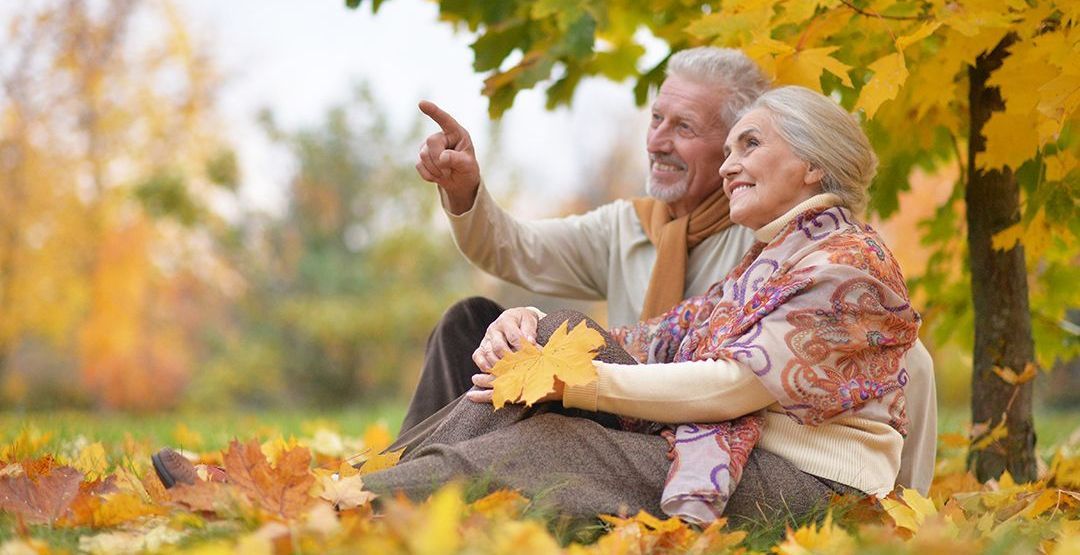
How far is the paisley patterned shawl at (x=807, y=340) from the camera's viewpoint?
6.89 ft

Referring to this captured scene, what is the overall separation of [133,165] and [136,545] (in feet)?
43.9

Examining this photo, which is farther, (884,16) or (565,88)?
(565,88)

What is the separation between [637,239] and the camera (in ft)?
11.1

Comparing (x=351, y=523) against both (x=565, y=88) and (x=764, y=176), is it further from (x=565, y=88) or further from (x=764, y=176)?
(x=565, y=88)

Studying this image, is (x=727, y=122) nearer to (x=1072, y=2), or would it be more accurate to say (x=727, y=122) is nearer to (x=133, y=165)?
(x=1072, y=2)

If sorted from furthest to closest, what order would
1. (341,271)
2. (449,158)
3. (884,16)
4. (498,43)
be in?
(341,271) < (498,43) < (449,158) < (884,16)

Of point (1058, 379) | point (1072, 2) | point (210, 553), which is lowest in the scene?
point (1058, 379)

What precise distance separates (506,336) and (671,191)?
40.4 inches

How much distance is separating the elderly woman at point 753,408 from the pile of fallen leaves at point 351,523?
0.07 meters

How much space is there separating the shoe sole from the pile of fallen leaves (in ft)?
0.12

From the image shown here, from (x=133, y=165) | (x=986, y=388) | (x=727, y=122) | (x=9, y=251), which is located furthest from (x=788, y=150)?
(x=133, y=165)

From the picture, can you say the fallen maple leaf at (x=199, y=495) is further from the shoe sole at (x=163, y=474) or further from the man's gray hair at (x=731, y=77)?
the man's gray hair at (x=731, y=77)

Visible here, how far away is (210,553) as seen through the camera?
1.31 meters

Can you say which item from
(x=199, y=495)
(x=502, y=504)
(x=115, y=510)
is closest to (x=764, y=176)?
(x=502, y=504)
